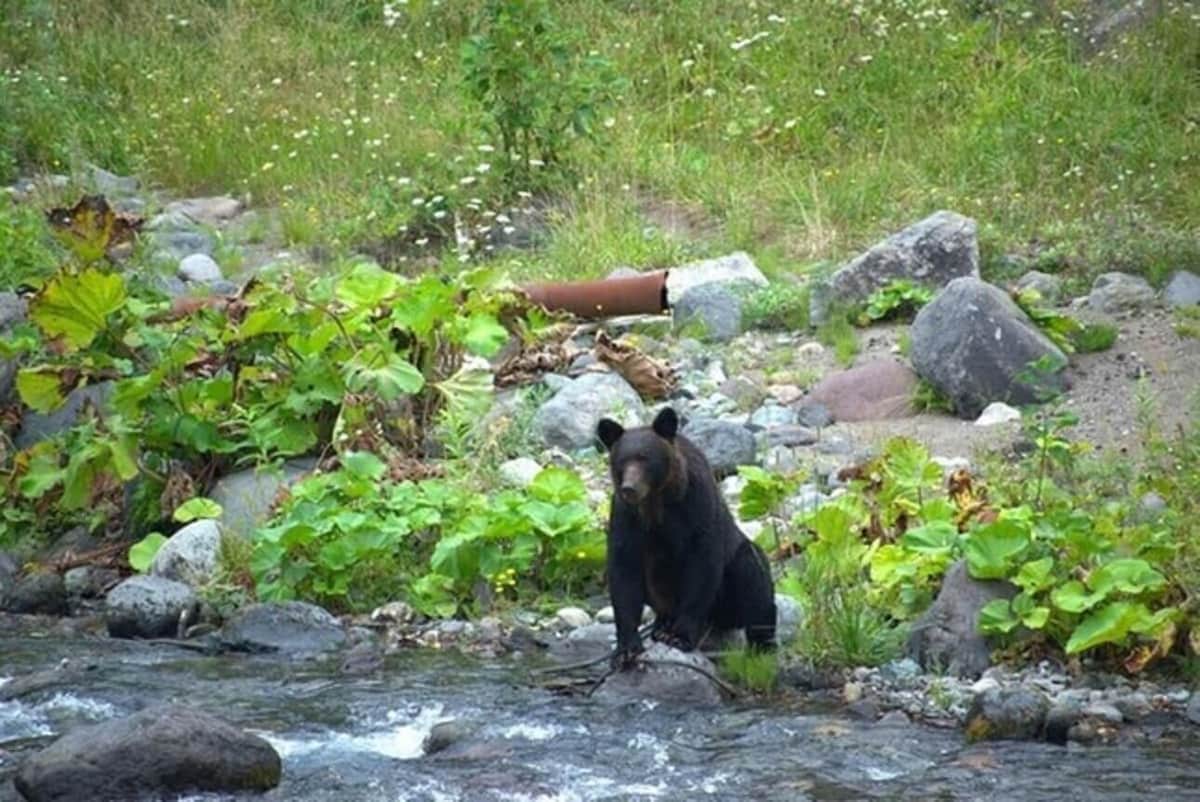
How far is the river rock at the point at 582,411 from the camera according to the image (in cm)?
1137

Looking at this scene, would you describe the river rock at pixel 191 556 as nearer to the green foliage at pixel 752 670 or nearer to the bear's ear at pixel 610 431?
the bear's ear at pixel 610 431

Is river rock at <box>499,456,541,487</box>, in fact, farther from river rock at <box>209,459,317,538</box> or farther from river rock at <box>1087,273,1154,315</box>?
river rock at <box>1087,273,1154,315</box>

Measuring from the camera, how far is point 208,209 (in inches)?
664

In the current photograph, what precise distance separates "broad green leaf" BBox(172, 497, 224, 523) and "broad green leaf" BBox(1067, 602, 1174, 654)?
4286 mm

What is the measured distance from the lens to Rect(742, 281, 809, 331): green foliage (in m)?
13.2

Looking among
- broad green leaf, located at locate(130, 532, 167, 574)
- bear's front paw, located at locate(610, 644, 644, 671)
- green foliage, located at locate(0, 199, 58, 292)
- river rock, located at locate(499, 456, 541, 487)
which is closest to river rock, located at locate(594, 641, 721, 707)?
bear's front paw, located at locate(610, 644, 644, 671)

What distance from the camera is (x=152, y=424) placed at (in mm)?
10898

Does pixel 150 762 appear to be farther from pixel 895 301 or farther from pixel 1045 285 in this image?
pixel 1045 285

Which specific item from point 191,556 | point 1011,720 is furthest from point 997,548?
point 191,556

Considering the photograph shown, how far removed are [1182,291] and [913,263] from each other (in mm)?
1544

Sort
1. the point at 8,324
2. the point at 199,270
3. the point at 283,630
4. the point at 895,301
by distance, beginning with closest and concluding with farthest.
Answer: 1. the point at 283,630
2. the point at 8,324
3. the point at 895,301
4. the point at 199,270

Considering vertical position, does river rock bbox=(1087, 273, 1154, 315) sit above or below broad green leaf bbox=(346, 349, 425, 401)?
above

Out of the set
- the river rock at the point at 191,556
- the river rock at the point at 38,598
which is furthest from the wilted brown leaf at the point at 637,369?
the river rock at the point at 38,598

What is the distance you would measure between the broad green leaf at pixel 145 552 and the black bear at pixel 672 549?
2947mm
